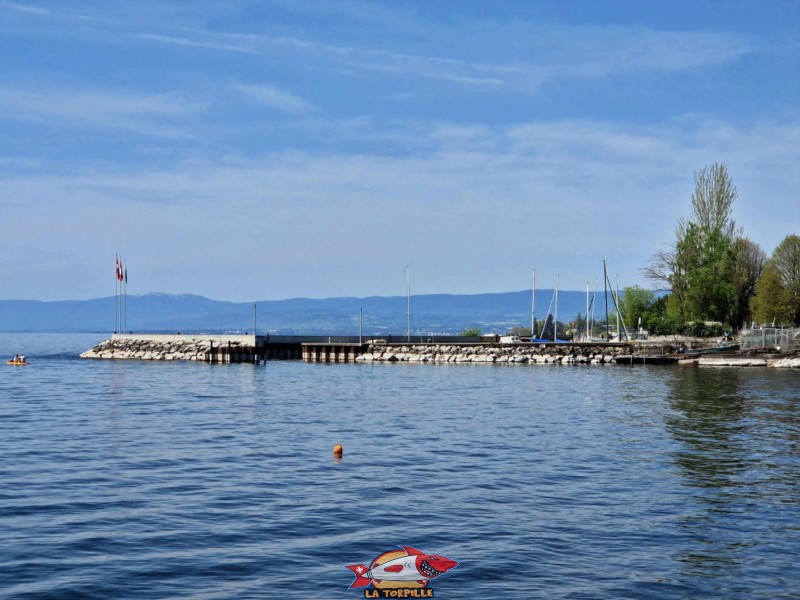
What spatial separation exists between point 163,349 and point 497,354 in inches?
1634

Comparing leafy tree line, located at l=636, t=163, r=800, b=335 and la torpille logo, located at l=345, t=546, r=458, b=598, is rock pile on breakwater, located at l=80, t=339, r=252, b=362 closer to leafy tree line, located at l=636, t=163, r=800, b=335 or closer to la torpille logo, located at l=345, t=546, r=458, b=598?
leafy tree line, located at l=636, t=163, r=800, b=335

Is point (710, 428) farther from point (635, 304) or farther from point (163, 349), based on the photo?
point (635, 304)

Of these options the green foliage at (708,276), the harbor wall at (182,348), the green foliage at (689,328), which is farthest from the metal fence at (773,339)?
the harbor wall at (182,348)

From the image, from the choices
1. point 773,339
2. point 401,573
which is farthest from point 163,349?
point 401,573

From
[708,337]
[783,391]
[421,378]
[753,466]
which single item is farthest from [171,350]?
[753,466]

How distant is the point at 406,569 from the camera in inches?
642

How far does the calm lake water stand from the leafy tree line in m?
60.0

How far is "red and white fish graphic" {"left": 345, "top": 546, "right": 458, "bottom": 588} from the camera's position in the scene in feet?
51.8

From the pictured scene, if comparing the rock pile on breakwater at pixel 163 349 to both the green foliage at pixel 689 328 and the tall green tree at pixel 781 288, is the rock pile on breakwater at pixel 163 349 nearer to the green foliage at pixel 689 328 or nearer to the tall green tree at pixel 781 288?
the green foliage at pixel 689 328

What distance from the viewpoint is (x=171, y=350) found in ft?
354

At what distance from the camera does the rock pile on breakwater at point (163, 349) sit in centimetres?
10262

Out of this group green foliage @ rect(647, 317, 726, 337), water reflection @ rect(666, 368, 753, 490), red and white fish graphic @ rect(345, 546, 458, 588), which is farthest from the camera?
green foliage @ rect(647, 317, 726, 337)

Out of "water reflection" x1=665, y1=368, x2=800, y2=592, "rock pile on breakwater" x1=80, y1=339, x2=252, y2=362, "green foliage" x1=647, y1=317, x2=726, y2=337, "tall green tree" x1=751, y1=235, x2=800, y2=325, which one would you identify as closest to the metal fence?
"tall green tree" x1=751, y1=235, x2=800, y2=325

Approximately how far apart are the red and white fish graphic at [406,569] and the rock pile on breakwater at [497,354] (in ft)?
281
